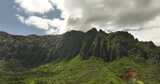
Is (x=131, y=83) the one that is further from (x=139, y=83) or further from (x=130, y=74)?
(x=130, y=74)

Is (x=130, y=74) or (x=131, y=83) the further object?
(x=130, y=74)

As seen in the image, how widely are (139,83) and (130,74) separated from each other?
10.5m

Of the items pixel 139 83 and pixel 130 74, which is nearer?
pixel 139 83

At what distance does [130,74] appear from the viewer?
85.7 meters

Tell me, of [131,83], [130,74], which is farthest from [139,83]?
[130,74]

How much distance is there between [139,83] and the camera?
75.2 metres

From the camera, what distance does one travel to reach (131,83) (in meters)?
76.9

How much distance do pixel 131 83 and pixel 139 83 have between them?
2.40m

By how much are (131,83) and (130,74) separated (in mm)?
8933
